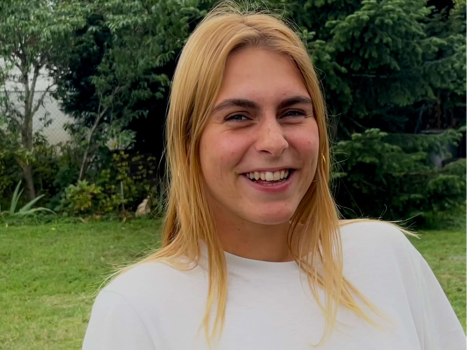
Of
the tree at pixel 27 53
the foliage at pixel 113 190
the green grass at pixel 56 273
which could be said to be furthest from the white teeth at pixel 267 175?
the foliage at pixel 113 190

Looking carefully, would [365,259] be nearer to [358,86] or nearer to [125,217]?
[358,86]

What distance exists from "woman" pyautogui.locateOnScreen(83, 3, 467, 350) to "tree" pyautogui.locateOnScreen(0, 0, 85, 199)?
24.6ft

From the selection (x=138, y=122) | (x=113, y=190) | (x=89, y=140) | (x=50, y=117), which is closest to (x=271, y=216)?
(x=113, y=190)

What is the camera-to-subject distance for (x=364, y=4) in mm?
6961

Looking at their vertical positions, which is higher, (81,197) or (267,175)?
(267,175)

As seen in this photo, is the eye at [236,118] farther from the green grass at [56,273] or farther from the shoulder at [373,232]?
the green grass at [56,273]

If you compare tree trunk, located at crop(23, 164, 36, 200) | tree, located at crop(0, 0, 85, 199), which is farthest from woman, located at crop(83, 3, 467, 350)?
tree trunk, located at crop(23, 164, 36, 200)

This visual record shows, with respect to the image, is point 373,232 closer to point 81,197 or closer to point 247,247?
point 247,247

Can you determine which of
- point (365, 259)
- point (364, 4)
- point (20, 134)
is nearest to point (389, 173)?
point (364, 4)

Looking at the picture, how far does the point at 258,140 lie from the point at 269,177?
0.08m

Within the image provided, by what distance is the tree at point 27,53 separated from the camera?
27.8ft

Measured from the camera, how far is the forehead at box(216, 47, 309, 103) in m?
1.33

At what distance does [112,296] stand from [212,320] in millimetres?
199

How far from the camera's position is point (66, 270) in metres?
6.21
